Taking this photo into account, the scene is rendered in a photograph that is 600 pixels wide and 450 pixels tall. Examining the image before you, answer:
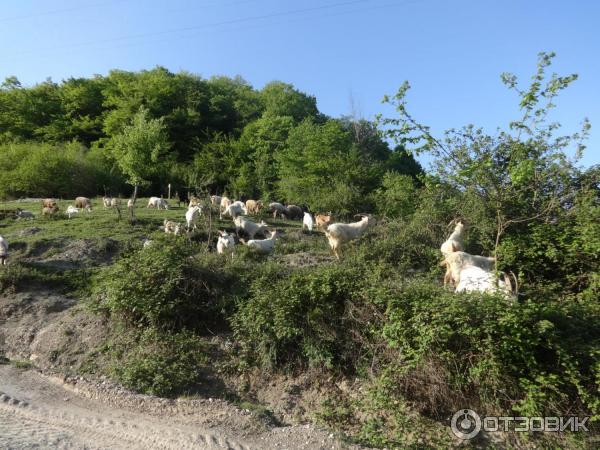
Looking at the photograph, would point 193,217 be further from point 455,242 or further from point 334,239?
point 455,242

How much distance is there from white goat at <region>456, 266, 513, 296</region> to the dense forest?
13.9 meters

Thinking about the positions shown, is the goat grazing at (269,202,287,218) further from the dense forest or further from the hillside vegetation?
the hillside vegetation

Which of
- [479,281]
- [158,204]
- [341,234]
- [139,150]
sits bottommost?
[479,281]

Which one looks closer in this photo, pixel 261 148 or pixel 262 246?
pixel 262 246

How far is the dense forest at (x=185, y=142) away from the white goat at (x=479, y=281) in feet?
45.6

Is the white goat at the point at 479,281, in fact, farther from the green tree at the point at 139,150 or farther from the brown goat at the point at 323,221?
the green tree at the point at 139,150

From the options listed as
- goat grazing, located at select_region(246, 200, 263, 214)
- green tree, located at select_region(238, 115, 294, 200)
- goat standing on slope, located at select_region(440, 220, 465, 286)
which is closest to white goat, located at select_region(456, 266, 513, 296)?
goat standing on slope, located at select_region(440, 220, 465, 286)

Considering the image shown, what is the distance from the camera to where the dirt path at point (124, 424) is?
5.44 metres

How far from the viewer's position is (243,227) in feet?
54.0

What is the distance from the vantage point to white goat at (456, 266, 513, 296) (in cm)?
692

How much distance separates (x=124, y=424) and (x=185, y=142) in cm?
4466

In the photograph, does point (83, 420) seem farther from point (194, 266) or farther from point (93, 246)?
point (93, 246)

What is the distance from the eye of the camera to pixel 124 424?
5.91m

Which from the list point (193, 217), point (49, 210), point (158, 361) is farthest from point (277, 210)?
point (158, 361)
